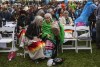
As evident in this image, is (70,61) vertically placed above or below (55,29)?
below

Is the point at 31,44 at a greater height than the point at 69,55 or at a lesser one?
greater

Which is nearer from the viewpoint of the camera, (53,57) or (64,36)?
(53,57)

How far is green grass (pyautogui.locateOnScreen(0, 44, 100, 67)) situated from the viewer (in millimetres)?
9305

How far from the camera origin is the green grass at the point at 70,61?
9305 mm

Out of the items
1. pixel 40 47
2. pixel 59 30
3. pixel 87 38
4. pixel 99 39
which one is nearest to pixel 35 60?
pixel 40 47

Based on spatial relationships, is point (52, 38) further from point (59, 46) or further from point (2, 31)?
point (2, 31)

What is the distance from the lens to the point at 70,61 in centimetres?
968

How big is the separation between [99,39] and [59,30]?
1998 mm

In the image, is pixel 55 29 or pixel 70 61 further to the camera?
pixel 55 29

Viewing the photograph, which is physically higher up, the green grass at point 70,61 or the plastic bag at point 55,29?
the plastic bag at point 55,29

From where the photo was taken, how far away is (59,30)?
32.7ft

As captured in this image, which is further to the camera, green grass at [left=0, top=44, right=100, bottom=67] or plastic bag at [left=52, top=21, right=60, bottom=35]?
plastic bag at [left=52, top=21, right=60, bottom=35]

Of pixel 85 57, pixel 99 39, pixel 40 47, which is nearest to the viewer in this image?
pixel 40 47

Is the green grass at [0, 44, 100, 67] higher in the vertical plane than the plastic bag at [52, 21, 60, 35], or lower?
lower
